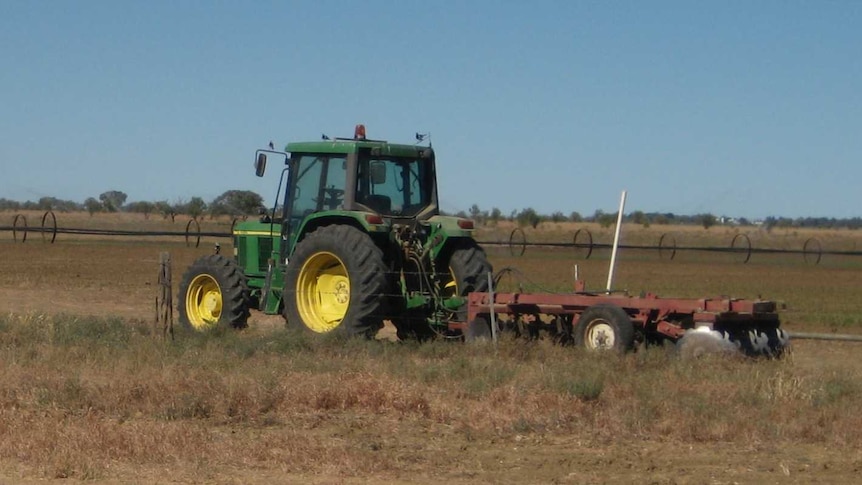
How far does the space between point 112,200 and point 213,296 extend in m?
71.1

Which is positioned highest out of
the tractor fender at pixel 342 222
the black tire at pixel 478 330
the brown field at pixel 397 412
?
the tractor fender at pixel 342 222

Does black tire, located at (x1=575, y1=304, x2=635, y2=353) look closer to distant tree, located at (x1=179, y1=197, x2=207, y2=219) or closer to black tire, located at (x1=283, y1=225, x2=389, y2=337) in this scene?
black tire, located at (x1=283, y1=225, x2=389, y2=337)

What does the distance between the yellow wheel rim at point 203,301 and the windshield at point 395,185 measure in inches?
101

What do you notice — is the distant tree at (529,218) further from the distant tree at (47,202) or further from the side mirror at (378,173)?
the side mirror at (378,173)

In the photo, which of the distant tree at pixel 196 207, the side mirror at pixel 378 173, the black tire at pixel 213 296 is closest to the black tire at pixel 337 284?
the side mirror at pixel 378 173

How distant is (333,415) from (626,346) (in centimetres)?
367

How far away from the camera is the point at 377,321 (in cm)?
1370

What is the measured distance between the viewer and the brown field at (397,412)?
25.6 ft

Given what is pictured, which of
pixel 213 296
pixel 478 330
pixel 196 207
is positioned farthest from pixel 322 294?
pixel 196 207

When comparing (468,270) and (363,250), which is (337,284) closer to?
(363,250)

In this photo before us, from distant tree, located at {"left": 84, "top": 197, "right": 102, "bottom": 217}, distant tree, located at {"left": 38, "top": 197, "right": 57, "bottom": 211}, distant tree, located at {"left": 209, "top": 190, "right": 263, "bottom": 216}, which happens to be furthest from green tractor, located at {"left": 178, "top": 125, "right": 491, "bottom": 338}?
distant tree, located at {"left": 38, "top": 197, "right": 57, "bottom": 211}

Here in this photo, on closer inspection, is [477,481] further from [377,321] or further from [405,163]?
[405,163]

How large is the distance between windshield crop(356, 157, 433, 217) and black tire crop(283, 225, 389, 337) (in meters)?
0.70

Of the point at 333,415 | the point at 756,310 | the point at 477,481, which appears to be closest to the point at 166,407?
the point at 333,415
